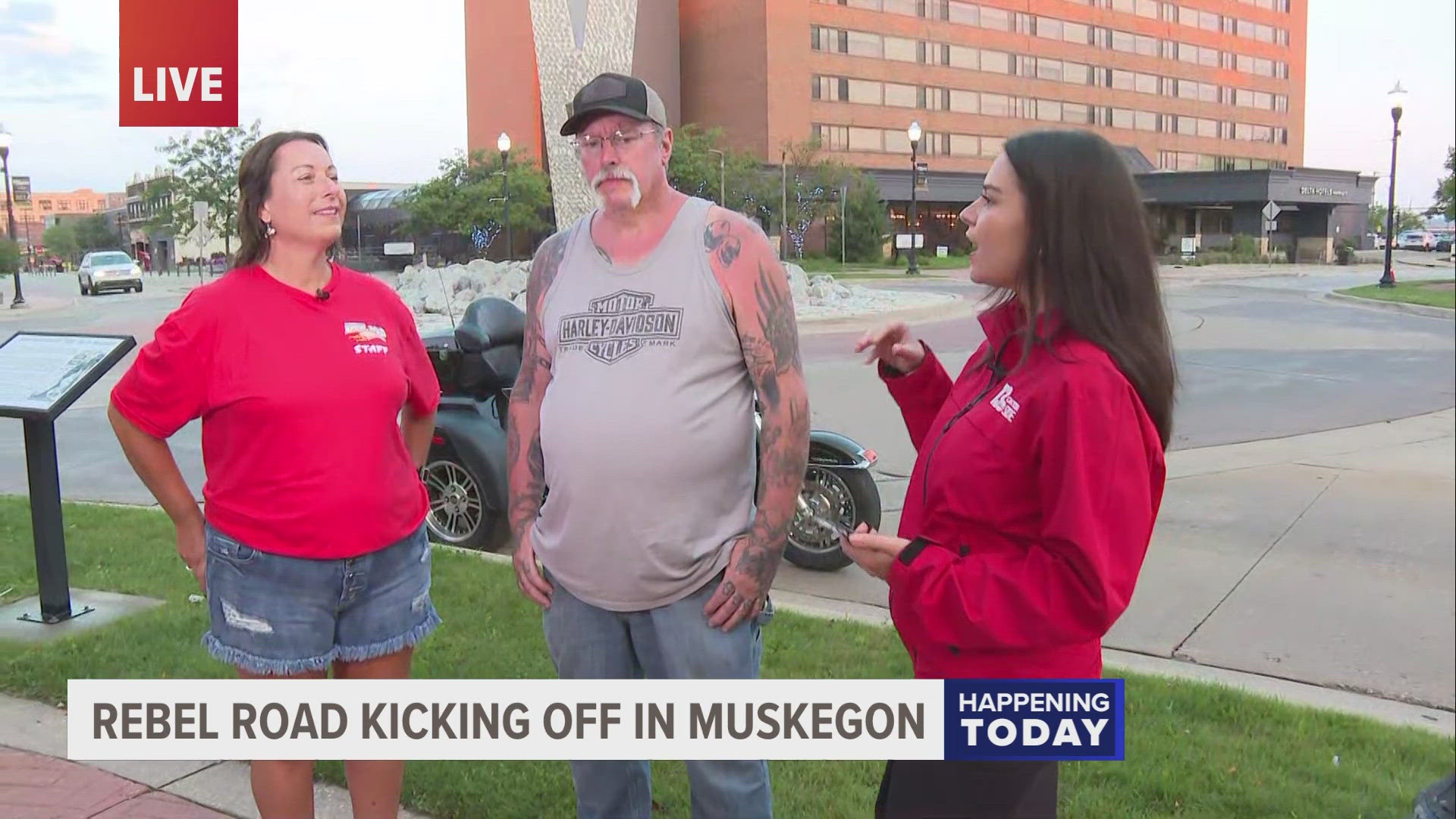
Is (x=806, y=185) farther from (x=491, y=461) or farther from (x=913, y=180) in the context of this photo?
(x=491, y=461)

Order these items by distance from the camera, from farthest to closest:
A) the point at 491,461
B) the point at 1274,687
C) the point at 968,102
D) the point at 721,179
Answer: the point at 721,179 < the point at 968,102 < the point at 491,461 < the point at 1274,687

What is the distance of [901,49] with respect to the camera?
6.84 meters

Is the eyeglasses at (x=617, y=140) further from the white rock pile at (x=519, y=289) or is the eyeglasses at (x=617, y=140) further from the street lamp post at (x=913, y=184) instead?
the white rock pile at (x=519, y=289)

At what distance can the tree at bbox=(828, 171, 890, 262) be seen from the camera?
14.2 metres

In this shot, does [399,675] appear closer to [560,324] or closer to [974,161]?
[560,324]

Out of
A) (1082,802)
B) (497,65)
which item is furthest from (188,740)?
(497,65)

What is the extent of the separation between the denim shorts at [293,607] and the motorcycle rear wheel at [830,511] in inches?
113

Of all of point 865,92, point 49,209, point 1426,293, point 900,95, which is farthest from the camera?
point 865,92

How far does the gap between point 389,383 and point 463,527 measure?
3590 millimetres

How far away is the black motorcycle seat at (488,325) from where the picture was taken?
5441 mm

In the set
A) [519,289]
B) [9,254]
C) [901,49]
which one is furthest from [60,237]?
[901,49]

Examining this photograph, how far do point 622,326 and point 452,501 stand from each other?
4034mm

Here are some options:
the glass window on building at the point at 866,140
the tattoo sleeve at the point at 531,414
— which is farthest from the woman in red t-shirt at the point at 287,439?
the glass window on building at the point at 866,140

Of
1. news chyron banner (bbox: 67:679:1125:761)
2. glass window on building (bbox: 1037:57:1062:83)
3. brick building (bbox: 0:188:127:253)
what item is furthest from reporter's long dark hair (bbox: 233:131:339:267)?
brick building (bbox: 0:188:127:253)
